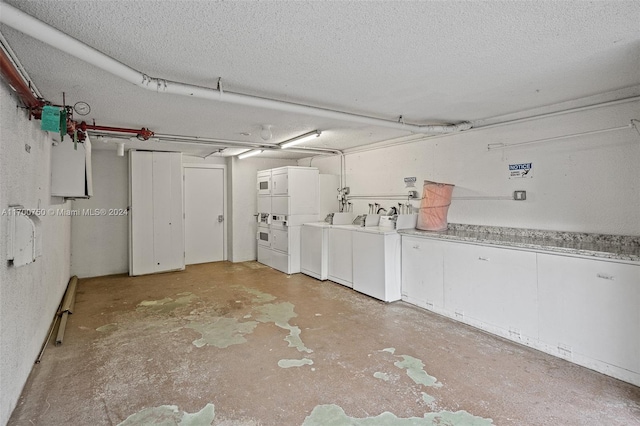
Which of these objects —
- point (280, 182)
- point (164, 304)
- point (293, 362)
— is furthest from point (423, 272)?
point (164, 304)

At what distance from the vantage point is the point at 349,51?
2.21m

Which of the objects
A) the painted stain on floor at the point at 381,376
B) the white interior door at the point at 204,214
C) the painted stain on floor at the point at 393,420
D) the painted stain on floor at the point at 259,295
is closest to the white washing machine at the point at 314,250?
the painted stain on floor at the point at 259,295

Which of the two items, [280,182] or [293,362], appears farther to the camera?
[280,182]

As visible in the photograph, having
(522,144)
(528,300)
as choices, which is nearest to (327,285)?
(528,300)

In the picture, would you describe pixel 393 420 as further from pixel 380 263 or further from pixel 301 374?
pixel 380 263

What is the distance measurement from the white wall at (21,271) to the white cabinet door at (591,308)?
4.11m

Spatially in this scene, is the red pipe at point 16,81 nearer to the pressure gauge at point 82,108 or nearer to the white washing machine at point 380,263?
the pressure gauge at point 82,108

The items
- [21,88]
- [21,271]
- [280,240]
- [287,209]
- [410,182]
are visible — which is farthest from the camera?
[280,240]

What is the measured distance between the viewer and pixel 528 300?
312 centimetres

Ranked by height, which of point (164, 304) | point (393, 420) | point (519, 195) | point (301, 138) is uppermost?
point (301, 138)

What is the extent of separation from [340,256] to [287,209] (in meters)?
1.43

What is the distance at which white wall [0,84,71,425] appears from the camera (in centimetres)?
203

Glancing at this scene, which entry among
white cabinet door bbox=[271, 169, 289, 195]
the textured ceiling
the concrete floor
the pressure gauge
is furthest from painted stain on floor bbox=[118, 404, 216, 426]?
white cabinet door bbox=[271, 169, 289, 195]

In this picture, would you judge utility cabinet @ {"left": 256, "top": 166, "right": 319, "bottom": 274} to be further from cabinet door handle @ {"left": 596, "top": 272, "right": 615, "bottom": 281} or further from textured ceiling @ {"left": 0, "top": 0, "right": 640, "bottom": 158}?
cabinet door handle @ {"left": 596, "top": 272, "right": 615, "bottom": 281}
